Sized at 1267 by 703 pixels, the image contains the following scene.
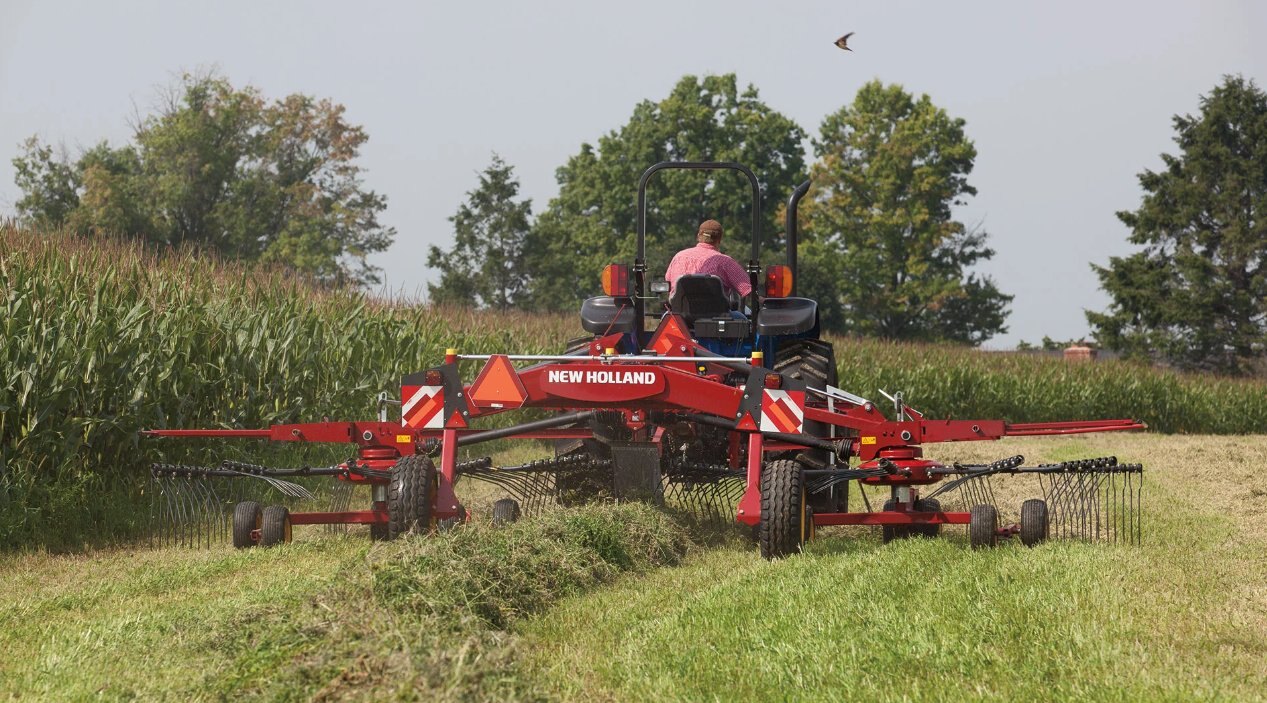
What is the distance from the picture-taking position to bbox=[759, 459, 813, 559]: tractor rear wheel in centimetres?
711

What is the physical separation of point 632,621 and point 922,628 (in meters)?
1.14

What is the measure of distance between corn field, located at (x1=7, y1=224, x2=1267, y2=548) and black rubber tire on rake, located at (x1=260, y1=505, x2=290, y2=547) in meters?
1.48

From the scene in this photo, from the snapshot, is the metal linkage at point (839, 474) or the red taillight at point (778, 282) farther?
the red taillight at point (778, 282)

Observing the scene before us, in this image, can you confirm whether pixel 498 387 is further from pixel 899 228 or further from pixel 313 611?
pixel 899 228

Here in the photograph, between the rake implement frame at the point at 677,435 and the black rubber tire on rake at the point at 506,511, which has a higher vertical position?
the rake implement frame at the point at 677,435

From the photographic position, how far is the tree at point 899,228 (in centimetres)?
5097

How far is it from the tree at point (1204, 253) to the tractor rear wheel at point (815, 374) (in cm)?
3520

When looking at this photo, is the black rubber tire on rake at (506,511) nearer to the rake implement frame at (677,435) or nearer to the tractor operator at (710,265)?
the rake implement frame at (677,435)

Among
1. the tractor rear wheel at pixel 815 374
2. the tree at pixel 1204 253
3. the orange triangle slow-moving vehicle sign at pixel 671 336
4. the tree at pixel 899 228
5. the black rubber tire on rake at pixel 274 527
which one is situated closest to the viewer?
the black rubber tire on rake at pixel 274 527

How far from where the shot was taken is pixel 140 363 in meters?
9.63

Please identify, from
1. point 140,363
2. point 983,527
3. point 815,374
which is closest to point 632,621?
point 983,527

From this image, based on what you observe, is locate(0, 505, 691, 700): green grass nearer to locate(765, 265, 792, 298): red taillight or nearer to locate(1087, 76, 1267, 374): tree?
locate(765, 265, 792, 298): red taillight

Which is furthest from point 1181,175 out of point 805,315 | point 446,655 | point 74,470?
point 446,655

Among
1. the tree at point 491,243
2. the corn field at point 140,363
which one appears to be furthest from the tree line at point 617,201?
the corn field at point 140,363
